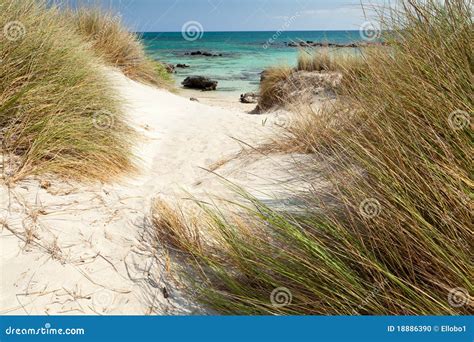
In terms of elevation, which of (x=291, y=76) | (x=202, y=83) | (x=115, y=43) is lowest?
(x=115, y=43)

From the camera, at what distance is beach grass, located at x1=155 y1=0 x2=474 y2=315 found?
5.69 ft

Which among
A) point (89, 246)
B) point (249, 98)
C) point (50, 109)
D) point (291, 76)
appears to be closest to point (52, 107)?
point (50, 109)

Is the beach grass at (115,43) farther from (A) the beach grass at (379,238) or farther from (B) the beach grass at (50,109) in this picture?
(A) the beach grass at (379,238)

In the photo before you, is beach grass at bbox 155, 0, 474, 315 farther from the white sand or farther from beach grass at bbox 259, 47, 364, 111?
beach grass at bbox 259, 47, 364, 111

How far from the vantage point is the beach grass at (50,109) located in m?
2.99

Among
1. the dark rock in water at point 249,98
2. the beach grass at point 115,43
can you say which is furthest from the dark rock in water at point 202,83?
the beach grass at point 115,43

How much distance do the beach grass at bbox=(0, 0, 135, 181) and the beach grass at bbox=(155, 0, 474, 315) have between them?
0.92 meters

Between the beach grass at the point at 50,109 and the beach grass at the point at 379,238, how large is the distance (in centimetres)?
92

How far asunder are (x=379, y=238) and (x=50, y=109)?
8.27 ft

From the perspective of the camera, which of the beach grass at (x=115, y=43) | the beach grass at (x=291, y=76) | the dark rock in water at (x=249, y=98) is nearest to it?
the beach grass at (x=115, y=43)

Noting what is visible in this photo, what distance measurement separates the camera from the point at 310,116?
175 inches

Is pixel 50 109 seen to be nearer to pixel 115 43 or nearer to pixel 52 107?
pixel 52 107

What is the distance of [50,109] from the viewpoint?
3.26m

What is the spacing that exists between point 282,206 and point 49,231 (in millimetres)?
1304
